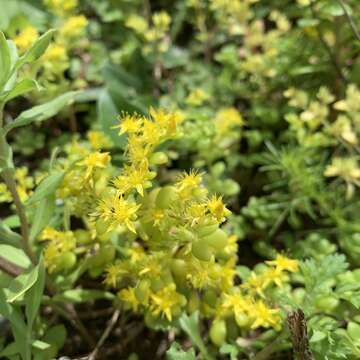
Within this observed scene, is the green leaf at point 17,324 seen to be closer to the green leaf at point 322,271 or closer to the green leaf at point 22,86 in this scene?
the green leaf at point 22,86

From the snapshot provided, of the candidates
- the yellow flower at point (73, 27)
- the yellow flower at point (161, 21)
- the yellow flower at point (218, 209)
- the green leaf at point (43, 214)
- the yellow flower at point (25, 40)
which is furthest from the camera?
the yellow flower at point (161, 21)

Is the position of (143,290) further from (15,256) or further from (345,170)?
(345,170)

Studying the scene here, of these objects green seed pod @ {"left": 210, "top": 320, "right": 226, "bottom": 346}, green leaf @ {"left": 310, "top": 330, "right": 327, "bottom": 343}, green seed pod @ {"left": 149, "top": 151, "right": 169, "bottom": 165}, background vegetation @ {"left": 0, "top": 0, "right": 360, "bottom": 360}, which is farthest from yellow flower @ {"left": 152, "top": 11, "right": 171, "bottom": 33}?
green leaf @ {"left": 310, "top": 330, "right": 327, "bottom": 343}

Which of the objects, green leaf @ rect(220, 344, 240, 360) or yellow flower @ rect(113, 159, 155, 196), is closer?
yellow flower @ rect(113, 159, 155, 196)

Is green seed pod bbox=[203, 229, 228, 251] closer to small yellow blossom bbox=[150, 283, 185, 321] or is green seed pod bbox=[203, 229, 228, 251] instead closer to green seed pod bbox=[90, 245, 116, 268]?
small yellow blossom bbox=[150, 283, 185, 321]

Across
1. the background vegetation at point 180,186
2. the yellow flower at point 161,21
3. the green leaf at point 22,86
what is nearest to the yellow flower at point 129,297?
the background vegetation at point 180,186

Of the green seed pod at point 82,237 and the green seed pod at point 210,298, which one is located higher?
the green seed pod at point 82,237
